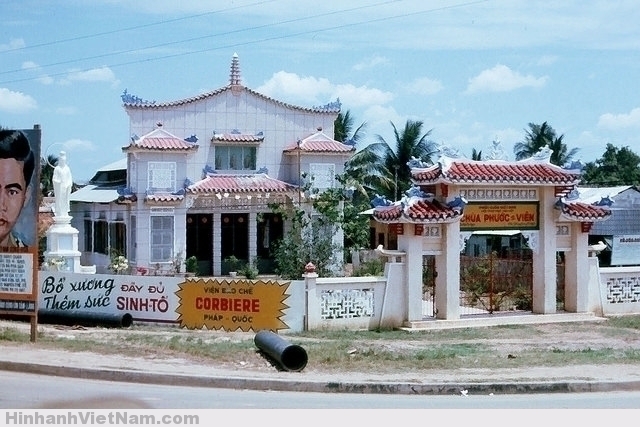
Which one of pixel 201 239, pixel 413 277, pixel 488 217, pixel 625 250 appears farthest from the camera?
pixel 201 239

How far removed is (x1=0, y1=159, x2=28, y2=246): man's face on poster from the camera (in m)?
18.5

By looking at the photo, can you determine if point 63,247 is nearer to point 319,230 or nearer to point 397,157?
point 319,230

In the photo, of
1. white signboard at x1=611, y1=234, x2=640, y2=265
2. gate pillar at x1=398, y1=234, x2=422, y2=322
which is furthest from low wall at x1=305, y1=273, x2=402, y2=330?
white signboard at x1=611, y1=234, x2=640, y2=265

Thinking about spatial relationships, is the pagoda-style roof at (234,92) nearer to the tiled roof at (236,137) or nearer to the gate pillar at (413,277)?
the tiled roof at (236,137)

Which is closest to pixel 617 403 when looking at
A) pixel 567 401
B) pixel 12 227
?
pixel 567 401

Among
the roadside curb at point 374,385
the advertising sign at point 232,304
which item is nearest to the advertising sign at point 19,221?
the advertising sign at point 232,304

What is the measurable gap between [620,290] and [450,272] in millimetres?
5569

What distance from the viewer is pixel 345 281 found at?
2059 centimetres

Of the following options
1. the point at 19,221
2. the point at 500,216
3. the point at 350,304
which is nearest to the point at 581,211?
the point at 500,216

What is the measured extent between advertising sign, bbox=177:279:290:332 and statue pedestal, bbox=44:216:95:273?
5.75 metres

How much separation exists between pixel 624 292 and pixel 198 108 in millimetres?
19666

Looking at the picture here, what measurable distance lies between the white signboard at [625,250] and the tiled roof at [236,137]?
15040 millimetres

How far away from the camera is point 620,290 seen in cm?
2423

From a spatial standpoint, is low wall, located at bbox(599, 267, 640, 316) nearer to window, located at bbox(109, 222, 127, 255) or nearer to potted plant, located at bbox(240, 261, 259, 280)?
potted plant, located at bbox(240, 261, 259, 280)
